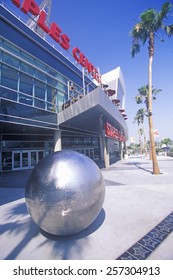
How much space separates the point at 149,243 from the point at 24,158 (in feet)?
64.4

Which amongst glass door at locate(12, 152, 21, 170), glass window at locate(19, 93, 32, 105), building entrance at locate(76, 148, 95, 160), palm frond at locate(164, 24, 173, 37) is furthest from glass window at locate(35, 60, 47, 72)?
building entrance at locate(76, 148, 95, 160)

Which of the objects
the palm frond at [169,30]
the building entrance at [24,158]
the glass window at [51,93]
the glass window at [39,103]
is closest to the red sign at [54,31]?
the glass window at [51,93]

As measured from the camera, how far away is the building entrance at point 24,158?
800 inches

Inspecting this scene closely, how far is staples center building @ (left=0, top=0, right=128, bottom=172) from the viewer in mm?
14047

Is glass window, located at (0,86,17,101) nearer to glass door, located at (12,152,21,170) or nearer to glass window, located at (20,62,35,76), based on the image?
glass window, located at (20,62,35,76)

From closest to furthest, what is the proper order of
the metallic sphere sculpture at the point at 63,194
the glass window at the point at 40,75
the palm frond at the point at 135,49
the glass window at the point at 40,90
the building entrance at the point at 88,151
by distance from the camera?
the metallic sphere sculpture at the point at 63,194 < the palm frond at the point at 135,49 < the glass window at the point at 40,90 < the glass window at the point at 40,75 < the building entrance at the point at 88,151

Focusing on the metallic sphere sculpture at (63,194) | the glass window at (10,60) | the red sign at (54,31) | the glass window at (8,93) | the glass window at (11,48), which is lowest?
the metallic sphere sculpture at (63,194)

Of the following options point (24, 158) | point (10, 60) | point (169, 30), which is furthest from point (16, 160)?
point (169, 30)

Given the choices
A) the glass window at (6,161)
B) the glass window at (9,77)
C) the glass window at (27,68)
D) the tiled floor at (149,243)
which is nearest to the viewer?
the tiled floor at (149,243)

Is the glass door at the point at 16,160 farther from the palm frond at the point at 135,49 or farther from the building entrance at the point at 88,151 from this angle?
the palm frond at the point at 135,49

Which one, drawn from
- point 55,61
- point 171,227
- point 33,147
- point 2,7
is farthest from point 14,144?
point 171,227

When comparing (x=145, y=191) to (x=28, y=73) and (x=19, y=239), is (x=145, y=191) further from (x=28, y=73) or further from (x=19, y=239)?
(x=28, y=73)

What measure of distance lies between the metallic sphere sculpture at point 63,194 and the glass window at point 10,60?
1352cm

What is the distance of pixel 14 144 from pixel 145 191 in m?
16.5
